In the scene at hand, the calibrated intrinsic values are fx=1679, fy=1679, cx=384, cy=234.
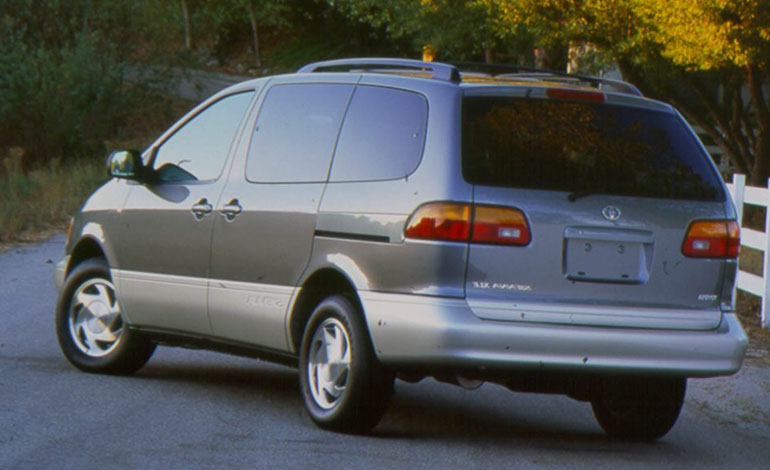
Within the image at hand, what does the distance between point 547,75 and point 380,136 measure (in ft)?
3.66

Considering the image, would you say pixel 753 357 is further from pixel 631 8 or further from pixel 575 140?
pixel 631 8

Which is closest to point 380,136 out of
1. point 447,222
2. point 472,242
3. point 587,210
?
point 447,222

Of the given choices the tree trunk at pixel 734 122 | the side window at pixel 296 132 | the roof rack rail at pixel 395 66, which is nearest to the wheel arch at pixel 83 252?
the side window at pixel 296 132

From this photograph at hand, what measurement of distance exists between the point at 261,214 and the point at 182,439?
1.36m

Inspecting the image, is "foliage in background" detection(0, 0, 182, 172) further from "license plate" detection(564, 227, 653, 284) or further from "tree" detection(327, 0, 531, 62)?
"license plate" detection(564, 227, 653, 284)

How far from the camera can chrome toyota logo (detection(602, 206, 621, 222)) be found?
7.59m

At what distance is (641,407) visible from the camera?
8.48 m

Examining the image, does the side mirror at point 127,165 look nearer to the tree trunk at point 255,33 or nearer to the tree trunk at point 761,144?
the tree trunk at point 761,144

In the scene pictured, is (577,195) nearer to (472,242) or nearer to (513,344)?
(472,242)

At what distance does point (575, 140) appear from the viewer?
7668 millimetres

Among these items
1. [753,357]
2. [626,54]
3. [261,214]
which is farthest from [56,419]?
[626,54]

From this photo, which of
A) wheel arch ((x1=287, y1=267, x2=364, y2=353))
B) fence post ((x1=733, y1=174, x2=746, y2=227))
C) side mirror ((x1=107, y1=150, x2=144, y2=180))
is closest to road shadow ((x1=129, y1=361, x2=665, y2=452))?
wheel arch ((x1=287, y1=267, x2=364, y2=353))

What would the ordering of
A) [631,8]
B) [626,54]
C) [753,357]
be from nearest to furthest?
[753,357] → [631,8] → [626,54]

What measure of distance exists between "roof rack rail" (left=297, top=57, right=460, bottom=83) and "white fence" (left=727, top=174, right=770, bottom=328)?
17.3 ft
